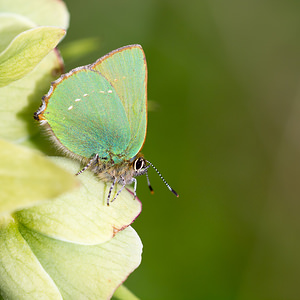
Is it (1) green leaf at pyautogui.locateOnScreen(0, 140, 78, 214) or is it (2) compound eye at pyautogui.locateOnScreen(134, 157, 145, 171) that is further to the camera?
(2) compound eye at pyautogui.locateOnScreen(134, 157, 145, 171)

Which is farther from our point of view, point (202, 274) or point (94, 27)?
point (94, 27)

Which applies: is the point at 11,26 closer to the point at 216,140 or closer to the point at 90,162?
the point at 90,162

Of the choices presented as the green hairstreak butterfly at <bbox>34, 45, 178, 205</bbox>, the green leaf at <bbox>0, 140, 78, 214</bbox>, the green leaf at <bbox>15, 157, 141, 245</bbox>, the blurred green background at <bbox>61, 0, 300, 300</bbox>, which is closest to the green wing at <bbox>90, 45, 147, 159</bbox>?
the green hairstreak butterfly at <bbox>34, 45, 178, 205</bbox>

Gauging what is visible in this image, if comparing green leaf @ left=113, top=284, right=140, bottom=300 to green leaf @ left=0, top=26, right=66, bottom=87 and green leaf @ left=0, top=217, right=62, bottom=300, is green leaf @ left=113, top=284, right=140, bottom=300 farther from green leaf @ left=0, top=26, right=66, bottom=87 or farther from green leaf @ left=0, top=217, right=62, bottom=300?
green leaf @ left=0, top=26, right=66, bottom=87

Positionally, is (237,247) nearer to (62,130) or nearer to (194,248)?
(194,248)

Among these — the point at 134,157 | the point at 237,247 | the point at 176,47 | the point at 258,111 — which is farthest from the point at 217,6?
the point at 134,157

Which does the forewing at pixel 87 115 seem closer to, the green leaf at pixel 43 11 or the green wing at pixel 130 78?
the green wing at pixel 130 78

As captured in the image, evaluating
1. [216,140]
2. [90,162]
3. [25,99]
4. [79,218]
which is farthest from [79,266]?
[216,140]
